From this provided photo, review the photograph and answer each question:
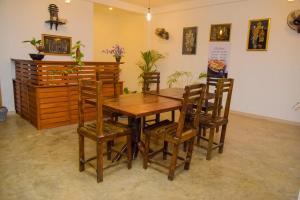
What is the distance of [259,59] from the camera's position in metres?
4.76

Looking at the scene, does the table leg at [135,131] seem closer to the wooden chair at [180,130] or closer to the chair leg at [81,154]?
the wooden chair at [180,130]

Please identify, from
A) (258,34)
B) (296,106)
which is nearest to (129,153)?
(296,106)

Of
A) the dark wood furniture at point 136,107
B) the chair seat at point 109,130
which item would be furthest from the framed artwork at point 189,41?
the chair seat at point 109,130

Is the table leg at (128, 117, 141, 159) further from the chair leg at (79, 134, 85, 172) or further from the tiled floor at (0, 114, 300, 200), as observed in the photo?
the chair leg at (79, 134, 85, 172)

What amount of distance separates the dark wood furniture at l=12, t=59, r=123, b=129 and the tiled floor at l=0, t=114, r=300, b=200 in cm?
42

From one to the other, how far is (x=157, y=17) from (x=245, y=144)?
472 centimetres

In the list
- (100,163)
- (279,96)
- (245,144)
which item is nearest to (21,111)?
(100,163)

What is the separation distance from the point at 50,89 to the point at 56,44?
1.58 m

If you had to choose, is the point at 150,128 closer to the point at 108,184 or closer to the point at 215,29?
the point at 108,184

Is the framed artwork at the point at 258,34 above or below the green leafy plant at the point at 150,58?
A: above

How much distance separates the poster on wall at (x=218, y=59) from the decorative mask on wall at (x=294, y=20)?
129cm

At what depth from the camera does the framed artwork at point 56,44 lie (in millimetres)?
4661

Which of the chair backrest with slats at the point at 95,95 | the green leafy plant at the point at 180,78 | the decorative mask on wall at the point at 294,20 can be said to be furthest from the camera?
the green leafy plant at the point at 180,78

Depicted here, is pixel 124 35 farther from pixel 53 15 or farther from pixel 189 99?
pixel 189 99
